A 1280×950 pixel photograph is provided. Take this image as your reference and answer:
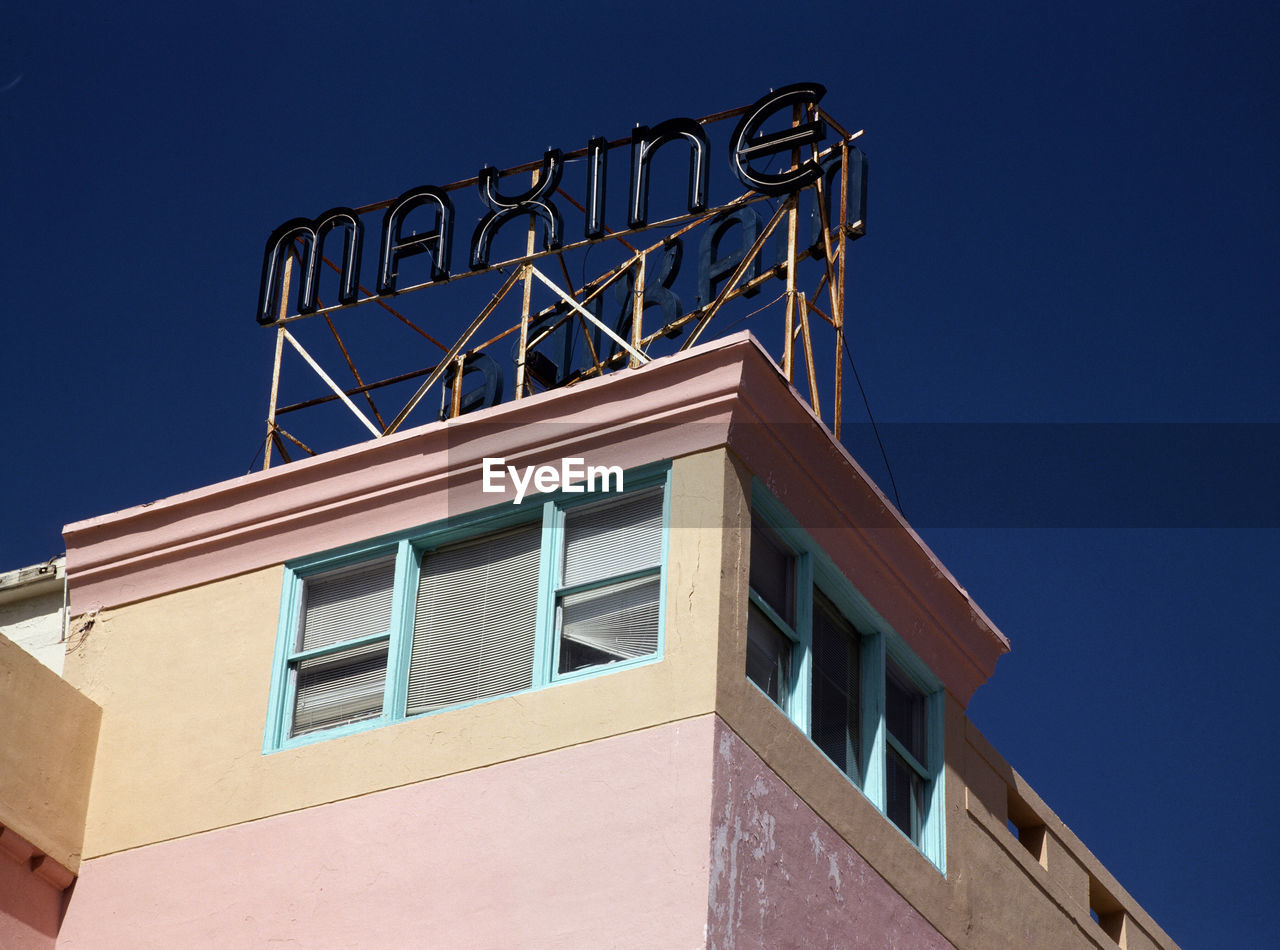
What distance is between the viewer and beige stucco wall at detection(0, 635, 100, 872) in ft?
54.0

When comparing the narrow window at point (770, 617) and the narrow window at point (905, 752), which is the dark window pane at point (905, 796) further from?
the narrow window at point (770, 617)

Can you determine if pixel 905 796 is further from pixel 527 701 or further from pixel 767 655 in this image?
pixel 527 701

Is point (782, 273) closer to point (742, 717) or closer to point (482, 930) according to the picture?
point (742, 717)

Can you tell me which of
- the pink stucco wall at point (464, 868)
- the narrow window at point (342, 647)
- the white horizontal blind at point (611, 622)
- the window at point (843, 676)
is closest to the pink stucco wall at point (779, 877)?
the pink stucco wall at point (464, 868)

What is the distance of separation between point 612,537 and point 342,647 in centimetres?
238

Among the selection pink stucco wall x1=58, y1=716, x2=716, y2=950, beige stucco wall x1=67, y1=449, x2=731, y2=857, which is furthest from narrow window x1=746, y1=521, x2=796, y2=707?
pink stucco wall x1=58, y1=716, x2=716, y2=950

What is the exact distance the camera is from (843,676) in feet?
57.1

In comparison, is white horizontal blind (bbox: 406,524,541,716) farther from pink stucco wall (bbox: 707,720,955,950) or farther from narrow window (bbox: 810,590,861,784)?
narrow window (bbox: 810,590,861,784)

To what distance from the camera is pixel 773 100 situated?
65.3 ft

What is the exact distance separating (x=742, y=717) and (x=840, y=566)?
2522 mm

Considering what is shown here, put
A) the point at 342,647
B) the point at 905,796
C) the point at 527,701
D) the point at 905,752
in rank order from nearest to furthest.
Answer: the point at 527,701 → the point at 342,647 → the point at 905,796 → the point at 905,752

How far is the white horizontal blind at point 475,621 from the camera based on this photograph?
635 inches

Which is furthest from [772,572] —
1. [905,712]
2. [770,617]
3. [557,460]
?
[905,712]

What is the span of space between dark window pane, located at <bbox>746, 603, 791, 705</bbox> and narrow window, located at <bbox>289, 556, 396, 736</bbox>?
2867mm
